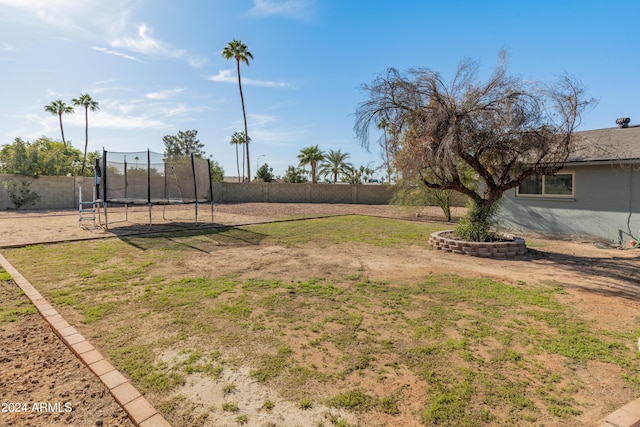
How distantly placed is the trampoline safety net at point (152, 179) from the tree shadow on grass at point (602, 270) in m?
9.42

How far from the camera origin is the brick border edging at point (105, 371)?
5.59 ft

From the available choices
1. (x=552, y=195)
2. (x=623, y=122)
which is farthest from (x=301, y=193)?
(x=623, y=122)

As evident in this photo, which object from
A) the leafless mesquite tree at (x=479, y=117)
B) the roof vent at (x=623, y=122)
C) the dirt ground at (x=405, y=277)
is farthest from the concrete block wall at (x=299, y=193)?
the leafless mesquite tree at (x=479, y=117)

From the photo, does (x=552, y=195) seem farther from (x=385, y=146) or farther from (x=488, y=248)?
(x=385, y=146)

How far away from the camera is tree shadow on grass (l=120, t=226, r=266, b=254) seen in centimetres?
666

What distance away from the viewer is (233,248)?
6637 millimetres

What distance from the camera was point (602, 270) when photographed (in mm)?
5242

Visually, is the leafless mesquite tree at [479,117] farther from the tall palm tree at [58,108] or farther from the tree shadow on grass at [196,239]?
the tall palm tree at [58,108]

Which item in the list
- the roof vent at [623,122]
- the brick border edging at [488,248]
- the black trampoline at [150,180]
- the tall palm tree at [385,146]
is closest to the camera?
the brick border edging at [488,248]

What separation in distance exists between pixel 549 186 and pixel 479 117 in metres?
4.56

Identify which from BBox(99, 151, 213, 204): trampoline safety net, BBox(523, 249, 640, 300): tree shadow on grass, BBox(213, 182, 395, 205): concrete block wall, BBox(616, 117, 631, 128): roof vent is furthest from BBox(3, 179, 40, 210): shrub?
BBox(616, 117, 631, 128): roof vent

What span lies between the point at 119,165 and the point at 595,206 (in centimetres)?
1394

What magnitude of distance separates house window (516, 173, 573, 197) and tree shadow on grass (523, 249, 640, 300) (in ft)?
8.90

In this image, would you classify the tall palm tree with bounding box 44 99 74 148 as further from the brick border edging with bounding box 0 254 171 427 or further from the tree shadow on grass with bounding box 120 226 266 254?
the brick border edging with bounding box 0 254 171 427
